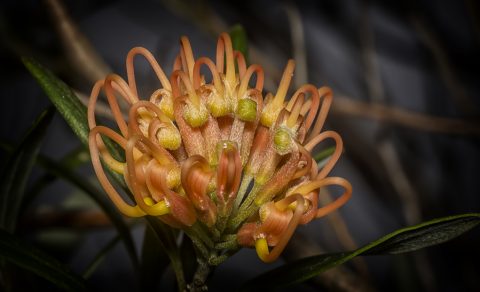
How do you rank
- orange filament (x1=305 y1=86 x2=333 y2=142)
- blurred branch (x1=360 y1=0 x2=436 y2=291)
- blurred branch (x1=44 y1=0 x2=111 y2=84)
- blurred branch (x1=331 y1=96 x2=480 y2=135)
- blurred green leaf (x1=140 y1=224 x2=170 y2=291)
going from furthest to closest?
blurred branch (x1=360 y1=0 x2=436 y2=291) < blurred branch (x1=331 y1=96 x2=480 y2=135) < blurred branch (x1=44 y1=0 x2=111 y2=84) < blurred green leaf (x1=140 y1=224 x2=170 y2=291) < orange filament (x1=305 y1=86 x2=333 y2=142)

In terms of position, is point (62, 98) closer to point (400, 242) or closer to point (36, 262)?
point (36, 262)

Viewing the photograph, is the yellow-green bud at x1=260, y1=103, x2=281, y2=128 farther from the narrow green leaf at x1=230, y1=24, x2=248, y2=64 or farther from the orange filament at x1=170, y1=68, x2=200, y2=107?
the narrow green leaf at x1=230, y1=24, x2=248, y2=64

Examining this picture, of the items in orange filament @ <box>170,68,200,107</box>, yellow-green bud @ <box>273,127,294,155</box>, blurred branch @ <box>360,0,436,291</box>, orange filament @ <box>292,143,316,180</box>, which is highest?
orange filament @ <box>170,68,200,107</box>

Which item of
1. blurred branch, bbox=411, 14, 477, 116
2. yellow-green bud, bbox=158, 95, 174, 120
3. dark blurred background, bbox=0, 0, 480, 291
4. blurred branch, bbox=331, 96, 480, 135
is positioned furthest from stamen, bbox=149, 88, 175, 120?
blurred branch, bbox=411, 14, 477, 116

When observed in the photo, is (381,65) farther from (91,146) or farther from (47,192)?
(91,146)

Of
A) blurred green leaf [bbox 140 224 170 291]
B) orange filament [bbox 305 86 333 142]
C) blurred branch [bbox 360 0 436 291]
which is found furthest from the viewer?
blurred branch [bbox 360 0 436 291]

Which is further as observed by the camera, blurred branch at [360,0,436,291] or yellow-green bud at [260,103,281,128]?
blurred branch at [360,0,436,291]

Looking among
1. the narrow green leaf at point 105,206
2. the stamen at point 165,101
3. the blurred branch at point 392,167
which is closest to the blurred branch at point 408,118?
the blurred branch at point 392,167
